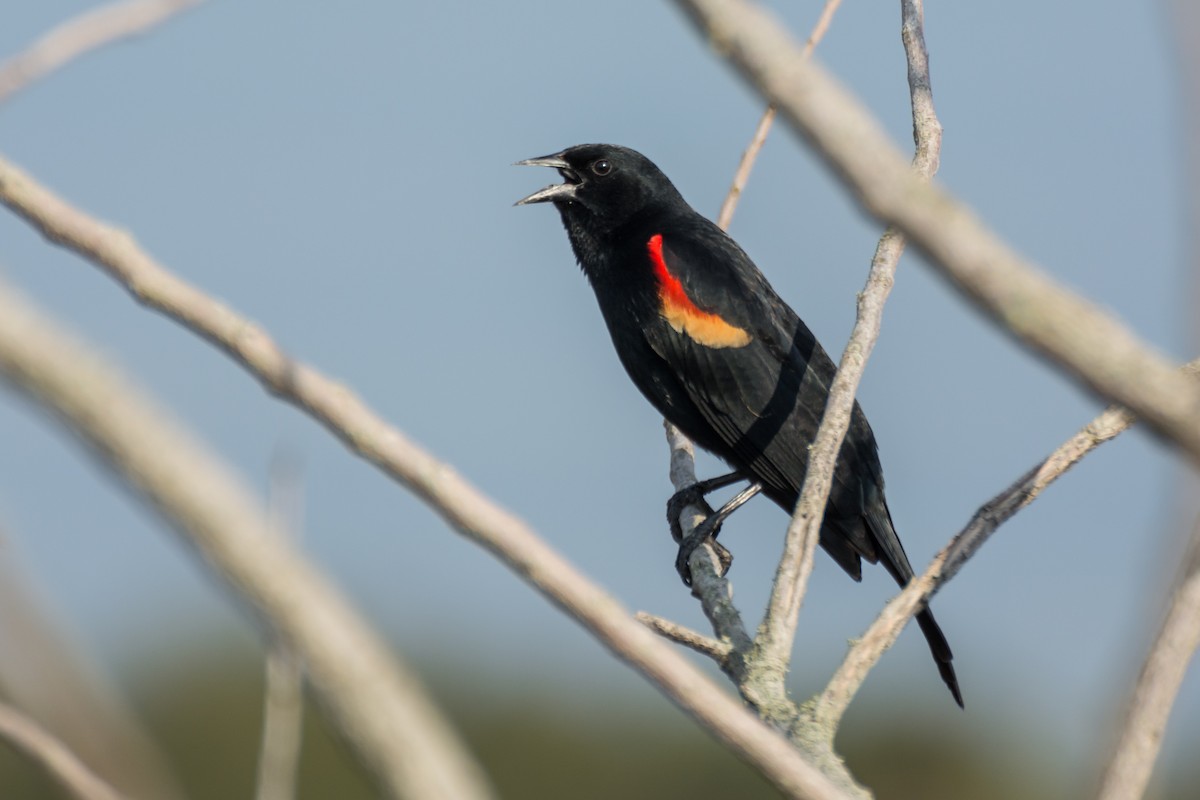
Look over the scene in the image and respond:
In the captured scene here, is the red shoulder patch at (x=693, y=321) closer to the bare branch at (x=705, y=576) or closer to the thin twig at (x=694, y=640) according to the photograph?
the bare branch at (x=705, y=576)

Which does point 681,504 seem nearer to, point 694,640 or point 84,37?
point 694,640

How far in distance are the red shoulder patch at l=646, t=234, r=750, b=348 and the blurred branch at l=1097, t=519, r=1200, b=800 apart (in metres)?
3.62

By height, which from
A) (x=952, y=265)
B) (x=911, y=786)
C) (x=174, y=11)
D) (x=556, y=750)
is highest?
(x=911, y=786)

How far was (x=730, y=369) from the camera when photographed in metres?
5.06

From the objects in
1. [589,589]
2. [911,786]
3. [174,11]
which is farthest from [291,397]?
[911,786]

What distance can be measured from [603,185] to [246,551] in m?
5.21

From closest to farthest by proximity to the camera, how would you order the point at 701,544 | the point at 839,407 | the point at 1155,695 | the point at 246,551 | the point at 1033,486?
the point at 246,551
the point at 1155,695
the point at 1033,486
the point at 839,407
the point at 701,544

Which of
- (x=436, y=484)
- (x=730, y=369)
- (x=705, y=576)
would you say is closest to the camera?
(x=436, y=484)

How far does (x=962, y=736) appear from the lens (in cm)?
1276

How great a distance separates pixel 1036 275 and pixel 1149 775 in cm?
79

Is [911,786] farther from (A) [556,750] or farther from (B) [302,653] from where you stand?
(B) [302,653]

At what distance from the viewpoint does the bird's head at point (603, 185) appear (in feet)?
18.8

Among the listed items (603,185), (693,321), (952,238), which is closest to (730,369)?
(693,321)

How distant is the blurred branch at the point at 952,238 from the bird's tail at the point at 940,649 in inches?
138
